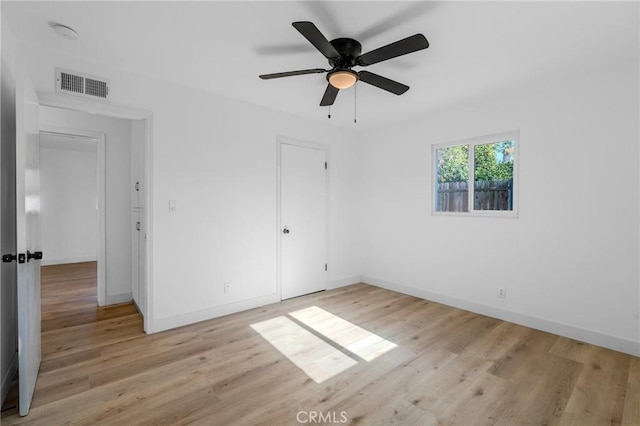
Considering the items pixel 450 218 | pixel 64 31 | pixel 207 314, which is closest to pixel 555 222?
pixel 450 218

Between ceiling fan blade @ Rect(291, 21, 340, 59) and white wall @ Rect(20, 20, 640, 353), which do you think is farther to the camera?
white wall @ Rect(20, 20, 640, 353)

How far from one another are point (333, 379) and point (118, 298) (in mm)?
3200

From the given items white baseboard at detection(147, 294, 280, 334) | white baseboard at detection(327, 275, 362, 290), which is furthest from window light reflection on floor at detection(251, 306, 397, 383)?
white baseboard at detection(327, 275, 362, 290)

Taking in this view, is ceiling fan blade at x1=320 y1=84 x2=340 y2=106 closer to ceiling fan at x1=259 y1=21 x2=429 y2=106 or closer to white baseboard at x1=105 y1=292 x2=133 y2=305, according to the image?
ceiling fan at x1=259 y1=21 x2=429 y2=106

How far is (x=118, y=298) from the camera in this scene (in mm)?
3873

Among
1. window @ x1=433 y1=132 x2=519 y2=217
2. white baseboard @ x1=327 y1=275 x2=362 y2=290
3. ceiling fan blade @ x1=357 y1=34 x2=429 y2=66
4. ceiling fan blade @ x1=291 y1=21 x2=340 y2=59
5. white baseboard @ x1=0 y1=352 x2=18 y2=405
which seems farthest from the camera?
white baseboard @ x1=327 y1=275 x2=362 y2=290

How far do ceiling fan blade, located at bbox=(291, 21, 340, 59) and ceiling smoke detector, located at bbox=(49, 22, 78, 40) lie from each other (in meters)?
1.73

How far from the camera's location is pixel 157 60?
8.45ft

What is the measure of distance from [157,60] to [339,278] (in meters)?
3.56

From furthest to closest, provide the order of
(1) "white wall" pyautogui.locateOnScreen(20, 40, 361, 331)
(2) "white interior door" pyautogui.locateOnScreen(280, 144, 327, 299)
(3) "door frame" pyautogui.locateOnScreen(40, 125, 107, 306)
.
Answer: (2) "white interior door" pyautogui.locateOnScreen(280, 144, 327, 299) → (3) "door frame" pyautogui.locateOnScreen(40, 125, 107, 306) → (1) "white wall" pyautogui.locateOnScreen(20, 40, 361, 331)

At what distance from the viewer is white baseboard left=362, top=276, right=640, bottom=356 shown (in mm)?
2580

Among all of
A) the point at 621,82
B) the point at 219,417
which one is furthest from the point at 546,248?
the point at 219,417

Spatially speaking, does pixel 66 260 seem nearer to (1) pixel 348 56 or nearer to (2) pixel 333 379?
(2) pixel 333 379

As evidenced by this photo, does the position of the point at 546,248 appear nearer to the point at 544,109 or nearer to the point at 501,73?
the point at 544,109
